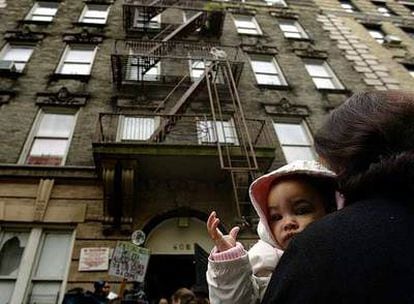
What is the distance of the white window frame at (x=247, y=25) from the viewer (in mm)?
16594

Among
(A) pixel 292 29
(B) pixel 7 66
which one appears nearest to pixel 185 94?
(B) pixel 7 66

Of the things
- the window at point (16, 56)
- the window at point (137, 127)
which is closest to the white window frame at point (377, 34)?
the window at point (137, 127)

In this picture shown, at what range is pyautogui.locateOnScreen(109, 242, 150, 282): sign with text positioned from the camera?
18.5 ft

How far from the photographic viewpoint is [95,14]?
52.6ft

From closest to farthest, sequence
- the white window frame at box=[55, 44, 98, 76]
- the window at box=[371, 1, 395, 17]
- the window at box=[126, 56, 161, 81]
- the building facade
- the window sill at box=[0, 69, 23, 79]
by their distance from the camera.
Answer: the building facade → the window sill at box=[0, 69, 23, 79] → the window at box=[126, 56, 161, 81] → the white window frame at box=[55, 44, 98, 76] → the window at box=[371, 1, 395, 17]

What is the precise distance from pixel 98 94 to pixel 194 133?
3.57m

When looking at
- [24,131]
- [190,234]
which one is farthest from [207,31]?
[190,234]

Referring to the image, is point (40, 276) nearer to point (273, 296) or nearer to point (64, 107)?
point (64, 107)

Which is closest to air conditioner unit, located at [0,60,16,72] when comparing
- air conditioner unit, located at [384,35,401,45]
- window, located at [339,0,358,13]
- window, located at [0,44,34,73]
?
window, located at [0,44,34,73]

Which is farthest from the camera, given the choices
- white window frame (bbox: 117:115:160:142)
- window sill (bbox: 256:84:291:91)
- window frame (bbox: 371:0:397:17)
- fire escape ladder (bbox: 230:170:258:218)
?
window frame (bbox: 371:0:397:17)

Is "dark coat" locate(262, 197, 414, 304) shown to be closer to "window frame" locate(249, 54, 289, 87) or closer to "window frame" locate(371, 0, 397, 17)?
"window frame" locate(249, 54, 289, 87)

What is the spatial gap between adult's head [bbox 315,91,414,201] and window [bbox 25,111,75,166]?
9.06 m

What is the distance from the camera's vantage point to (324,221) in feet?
3.61

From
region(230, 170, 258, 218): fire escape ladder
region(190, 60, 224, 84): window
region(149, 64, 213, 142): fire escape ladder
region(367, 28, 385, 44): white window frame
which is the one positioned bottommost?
region(230, 170, 258, 218): fire escape ladder
